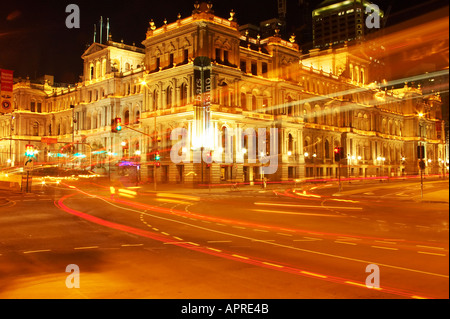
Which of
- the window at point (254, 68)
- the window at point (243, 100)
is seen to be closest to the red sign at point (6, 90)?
the window at point (243, 100)

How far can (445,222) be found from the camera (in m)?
3.76

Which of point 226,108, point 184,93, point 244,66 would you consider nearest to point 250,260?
point 226,108

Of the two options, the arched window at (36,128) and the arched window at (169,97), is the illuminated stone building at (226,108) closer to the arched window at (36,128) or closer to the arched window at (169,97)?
the arched window at (169,97)

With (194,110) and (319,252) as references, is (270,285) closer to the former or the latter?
(319,252)

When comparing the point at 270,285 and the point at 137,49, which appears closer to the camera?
the point at 270,285

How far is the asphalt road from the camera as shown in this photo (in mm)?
7988

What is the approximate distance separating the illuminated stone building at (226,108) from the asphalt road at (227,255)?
22257mm

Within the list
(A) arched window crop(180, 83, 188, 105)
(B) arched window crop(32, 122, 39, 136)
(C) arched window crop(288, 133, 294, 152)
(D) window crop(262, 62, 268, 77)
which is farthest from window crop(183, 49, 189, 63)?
(B) arched window crop(32, 122, 39, 136)

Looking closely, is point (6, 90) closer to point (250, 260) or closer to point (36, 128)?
point (250, 260)

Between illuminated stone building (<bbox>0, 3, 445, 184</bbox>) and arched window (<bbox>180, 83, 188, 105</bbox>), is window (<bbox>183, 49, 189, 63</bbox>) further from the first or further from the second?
arched window (<bbox>180, 83, 188, 105</bbox>)

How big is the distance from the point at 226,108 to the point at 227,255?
4671 centimetres

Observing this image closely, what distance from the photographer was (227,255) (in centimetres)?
1155

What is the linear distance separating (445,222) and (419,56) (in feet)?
6.06
